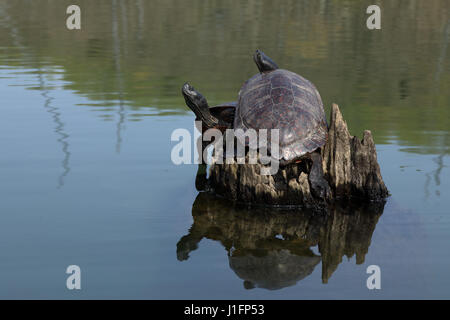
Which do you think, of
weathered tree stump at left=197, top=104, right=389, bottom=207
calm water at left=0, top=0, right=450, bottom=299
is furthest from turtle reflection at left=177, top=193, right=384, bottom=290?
weathered tree stump at left=197, top=104, right=389, bottom=207

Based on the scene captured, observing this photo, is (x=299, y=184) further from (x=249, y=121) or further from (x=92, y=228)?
(x=92, y=228)

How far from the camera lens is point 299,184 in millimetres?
8070

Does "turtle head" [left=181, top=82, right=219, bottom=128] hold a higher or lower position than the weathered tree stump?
higher

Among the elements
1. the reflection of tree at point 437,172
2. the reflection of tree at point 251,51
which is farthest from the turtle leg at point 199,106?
the reflection of tree at point 437,172

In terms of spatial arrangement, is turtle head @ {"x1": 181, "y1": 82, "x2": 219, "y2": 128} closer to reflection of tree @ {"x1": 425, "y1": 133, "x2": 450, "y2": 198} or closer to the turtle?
the turtle

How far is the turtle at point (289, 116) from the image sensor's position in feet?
26.6

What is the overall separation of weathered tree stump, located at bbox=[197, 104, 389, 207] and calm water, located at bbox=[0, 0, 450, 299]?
0.91ft

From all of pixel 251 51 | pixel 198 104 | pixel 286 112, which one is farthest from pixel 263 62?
pixel 251 51

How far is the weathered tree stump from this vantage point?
8141 mm

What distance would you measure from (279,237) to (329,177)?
1467 mm

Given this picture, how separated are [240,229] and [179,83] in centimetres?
1097

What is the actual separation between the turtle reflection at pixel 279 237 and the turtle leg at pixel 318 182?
29 centimetres

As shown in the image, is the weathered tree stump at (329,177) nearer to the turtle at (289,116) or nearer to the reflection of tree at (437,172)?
the turtle at (289,116)
